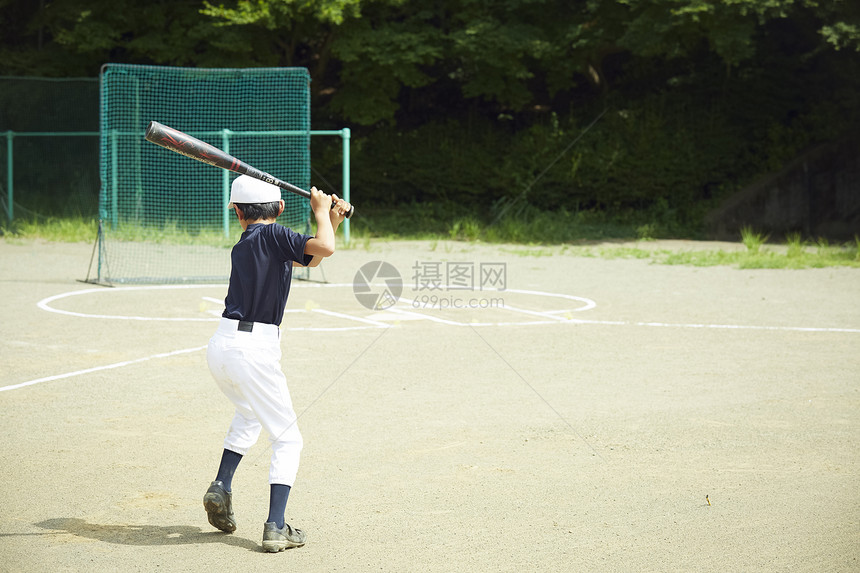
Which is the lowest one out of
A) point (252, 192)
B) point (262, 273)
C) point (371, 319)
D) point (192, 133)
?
point (371, 319)

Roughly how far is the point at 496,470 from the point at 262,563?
1896 millimetres

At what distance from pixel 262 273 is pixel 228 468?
997 mm

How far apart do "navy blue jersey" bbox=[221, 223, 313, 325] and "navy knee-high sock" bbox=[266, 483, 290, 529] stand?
0.80 m

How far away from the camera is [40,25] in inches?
1106

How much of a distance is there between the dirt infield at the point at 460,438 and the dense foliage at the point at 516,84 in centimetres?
1281

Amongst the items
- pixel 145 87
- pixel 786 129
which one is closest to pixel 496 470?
pixel 145 87

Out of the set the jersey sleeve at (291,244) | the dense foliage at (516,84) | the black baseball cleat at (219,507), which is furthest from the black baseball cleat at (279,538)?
the dense foliage at (516,84)

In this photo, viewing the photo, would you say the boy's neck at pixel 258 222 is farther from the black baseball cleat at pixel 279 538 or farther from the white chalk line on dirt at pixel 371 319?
the white chalk line on dirt at pixel 371 319

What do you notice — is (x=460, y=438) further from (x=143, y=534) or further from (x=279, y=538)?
(x=143, y=534)

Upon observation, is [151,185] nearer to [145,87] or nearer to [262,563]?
[145,87]

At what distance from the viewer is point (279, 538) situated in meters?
4.68

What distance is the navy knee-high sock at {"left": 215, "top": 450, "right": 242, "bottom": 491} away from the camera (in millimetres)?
4971

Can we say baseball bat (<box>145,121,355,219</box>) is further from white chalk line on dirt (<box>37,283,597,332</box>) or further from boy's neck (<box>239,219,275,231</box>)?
white chalk line on dirt (<box>37,283,597,332</box>)

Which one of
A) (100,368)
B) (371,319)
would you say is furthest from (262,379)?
(371,319)
